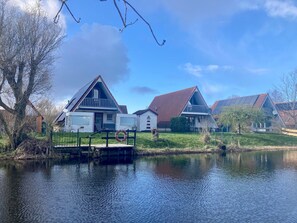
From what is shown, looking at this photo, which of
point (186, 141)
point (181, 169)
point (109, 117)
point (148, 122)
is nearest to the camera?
point (181, 169)

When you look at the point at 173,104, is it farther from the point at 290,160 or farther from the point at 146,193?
the point at 146,193

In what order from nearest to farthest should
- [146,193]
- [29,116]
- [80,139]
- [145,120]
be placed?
[146,193] → [80,139] → [29,116] → [145,120]

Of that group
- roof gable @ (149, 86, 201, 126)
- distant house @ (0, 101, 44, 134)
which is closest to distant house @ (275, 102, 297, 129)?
roof gable @ (149, 86, 201, 126)

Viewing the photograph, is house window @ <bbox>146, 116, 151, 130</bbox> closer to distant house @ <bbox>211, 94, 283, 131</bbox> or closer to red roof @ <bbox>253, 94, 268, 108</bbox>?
distant house @ <bbox>211, 94, 283, 131</bbox>

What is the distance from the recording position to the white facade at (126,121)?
31906mm

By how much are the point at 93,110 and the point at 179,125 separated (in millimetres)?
10256

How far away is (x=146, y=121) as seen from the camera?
34500 mm

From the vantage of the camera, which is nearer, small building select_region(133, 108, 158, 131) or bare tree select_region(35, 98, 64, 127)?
bare tree select_region(35, 98, 64, 127)

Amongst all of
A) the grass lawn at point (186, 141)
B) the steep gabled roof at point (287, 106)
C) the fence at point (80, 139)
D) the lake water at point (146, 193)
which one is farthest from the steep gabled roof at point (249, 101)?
the lake water at point (146, 193)

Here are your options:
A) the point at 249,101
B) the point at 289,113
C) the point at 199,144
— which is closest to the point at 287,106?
the point at 289,113

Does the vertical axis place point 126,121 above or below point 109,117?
below

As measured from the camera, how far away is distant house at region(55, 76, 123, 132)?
29547mm

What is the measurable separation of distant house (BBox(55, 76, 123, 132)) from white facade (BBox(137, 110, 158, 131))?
9.91 feet

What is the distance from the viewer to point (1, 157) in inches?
749
